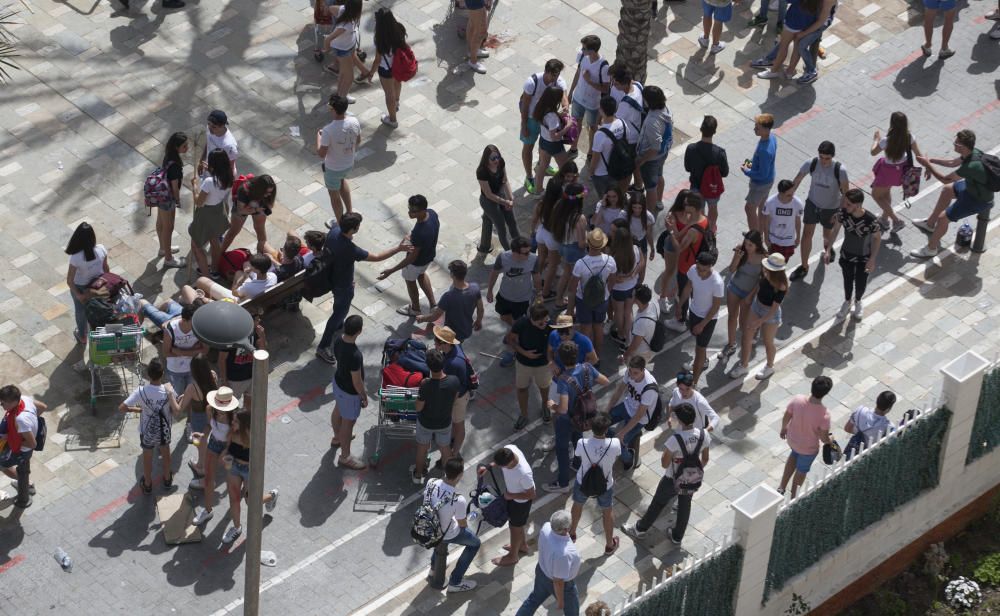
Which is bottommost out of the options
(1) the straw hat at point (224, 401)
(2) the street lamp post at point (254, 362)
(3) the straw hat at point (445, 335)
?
(3) the straw hat at point (445, 335)

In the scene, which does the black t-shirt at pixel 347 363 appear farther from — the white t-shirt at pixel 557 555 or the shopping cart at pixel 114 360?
the white t-shirt at pixel 557 555

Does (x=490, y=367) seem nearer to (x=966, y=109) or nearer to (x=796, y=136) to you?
(x=796, y=136)

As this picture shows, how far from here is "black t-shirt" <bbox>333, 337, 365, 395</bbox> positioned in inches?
695

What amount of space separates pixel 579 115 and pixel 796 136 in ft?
9.57

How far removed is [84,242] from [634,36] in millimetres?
7629

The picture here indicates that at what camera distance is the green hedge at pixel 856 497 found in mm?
16422

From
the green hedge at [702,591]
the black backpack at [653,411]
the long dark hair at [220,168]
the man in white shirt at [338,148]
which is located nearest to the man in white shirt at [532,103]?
the man in white shirt at [338,148]

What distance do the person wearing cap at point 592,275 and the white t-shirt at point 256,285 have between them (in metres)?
3.32

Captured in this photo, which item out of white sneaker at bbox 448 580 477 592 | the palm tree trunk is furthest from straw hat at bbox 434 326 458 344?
the palm tree trunk

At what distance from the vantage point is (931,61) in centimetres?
2411

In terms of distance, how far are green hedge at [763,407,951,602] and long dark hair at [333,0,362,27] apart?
9.45m

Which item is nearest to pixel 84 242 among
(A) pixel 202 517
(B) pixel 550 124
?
(A) pixel 202 517

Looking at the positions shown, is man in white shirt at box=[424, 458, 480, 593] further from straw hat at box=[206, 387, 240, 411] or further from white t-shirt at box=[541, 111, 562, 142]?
white t-shirt at box=[541, 111, 562, 142]


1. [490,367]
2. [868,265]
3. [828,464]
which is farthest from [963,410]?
[490,367]
